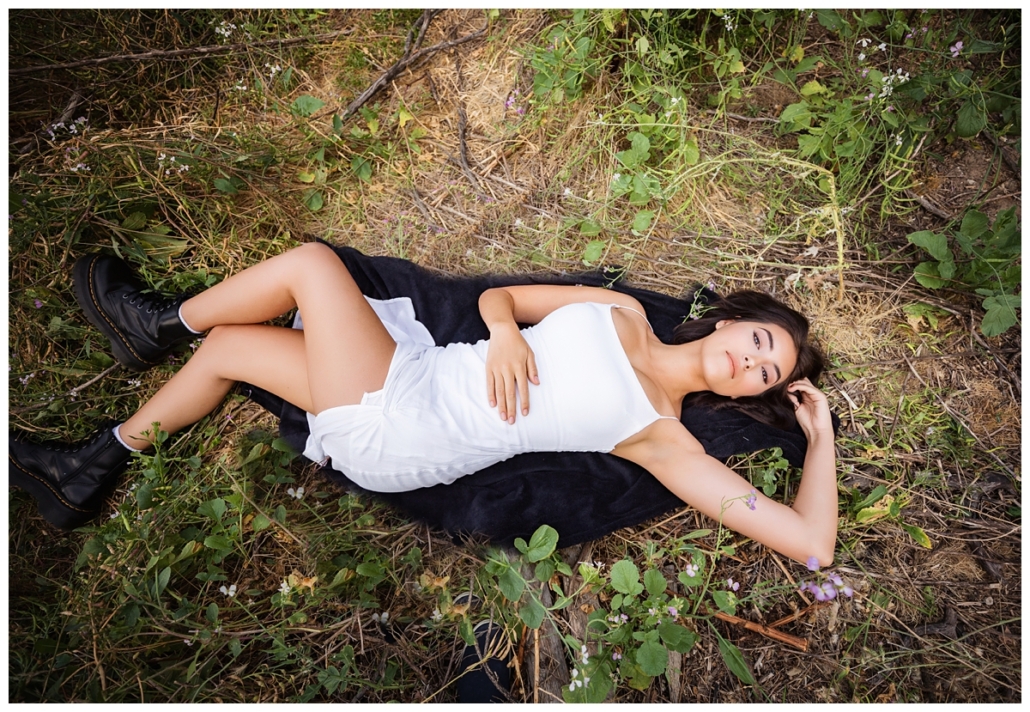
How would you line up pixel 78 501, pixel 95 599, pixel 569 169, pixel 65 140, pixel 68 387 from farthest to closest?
1. pixel 569 169
2. pixel 65 140
3. pixel 68 387
4. pixel 78 501
5. pixel 95 599

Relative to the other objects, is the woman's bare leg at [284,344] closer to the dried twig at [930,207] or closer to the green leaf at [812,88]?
the green leaf at [812,88]

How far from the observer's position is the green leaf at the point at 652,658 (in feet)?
7.59

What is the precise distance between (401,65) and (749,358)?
8.88ft

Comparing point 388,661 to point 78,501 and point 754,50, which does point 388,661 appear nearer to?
point 78,501

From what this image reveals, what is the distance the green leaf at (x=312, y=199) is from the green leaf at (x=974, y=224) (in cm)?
341

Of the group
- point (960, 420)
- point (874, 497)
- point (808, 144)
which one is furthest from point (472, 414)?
point (960, 420)

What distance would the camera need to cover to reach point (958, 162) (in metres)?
3.39

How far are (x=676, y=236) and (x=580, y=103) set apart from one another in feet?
3.20

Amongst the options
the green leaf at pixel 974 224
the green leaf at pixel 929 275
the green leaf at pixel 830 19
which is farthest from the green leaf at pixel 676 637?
the green leaf at pixel 830 19

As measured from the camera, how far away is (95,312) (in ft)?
9.53

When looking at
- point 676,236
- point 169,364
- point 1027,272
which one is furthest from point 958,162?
point 169,364

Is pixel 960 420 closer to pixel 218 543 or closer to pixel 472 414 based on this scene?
pixel 472 414

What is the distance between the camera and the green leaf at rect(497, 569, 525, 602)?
243cm

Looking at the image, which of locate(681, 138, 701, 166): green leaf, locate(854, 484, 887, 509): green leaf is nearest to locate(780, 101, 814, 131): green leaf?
locate(681, 138, 701, 166): green leaf
